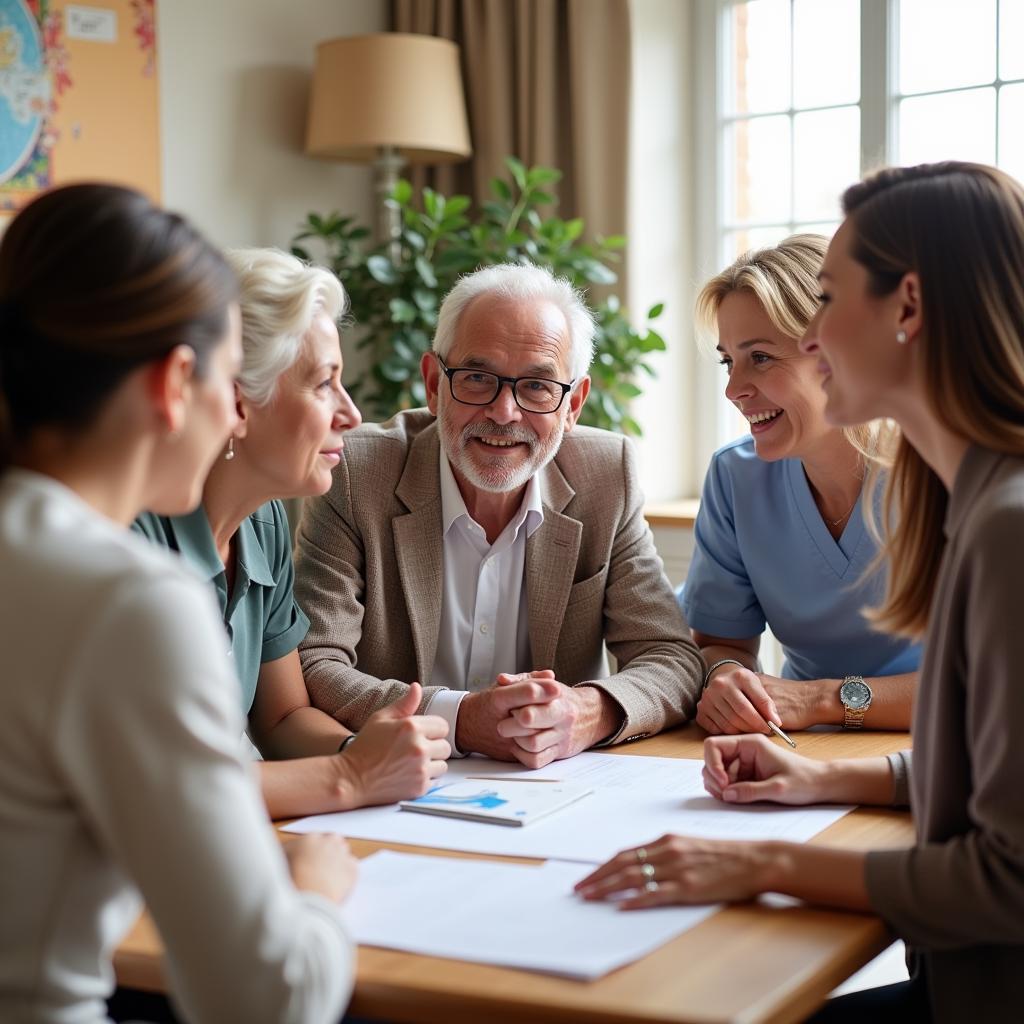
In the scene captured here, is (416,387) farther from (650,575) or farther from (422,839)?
(422,839)

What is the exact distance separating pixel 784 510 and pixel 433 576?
24.5 inches

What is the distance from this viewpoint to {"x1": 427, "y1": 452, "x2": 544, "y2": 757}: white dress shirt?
2275 mm

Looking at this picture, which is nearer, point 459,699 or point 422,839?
point 422,839

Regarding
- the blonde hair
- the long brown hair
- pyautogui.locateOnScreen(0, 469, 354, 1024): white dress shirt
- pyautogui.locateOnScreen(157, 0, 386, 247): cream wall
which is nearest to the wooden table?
pyautogui.locateOnScreen(0, 469, 354, 1024): white dress shirt

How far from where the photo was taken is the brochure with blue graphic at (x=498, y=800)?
156 cm

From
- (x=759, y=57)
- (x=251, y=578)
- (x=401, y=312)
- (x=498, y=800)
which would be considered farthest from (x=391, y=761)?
(x=759, y=57)

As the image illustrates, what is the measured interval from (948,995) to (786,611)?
1.06 m

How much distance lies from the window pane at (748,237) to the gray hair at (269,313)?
2629 mm

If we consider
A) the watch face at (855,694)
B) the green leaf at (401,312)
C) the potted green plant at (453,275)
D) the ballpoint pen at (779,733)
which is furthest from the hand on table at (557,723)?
the green leaf at (401,312)

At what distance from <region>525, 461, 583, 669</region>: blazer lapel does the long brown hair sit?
38.7 inches

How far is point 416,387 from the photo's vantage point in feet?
13.0

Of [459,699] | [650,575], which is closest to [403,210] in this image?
[650,575]

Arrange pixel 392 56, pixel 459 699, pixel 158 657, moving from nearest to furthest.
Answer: pixel 158 657
pixel 459 699
pixel 392 56

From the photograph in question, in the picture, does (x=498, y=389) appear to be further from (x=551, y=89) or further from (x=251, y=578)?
(x=551, y=89)
